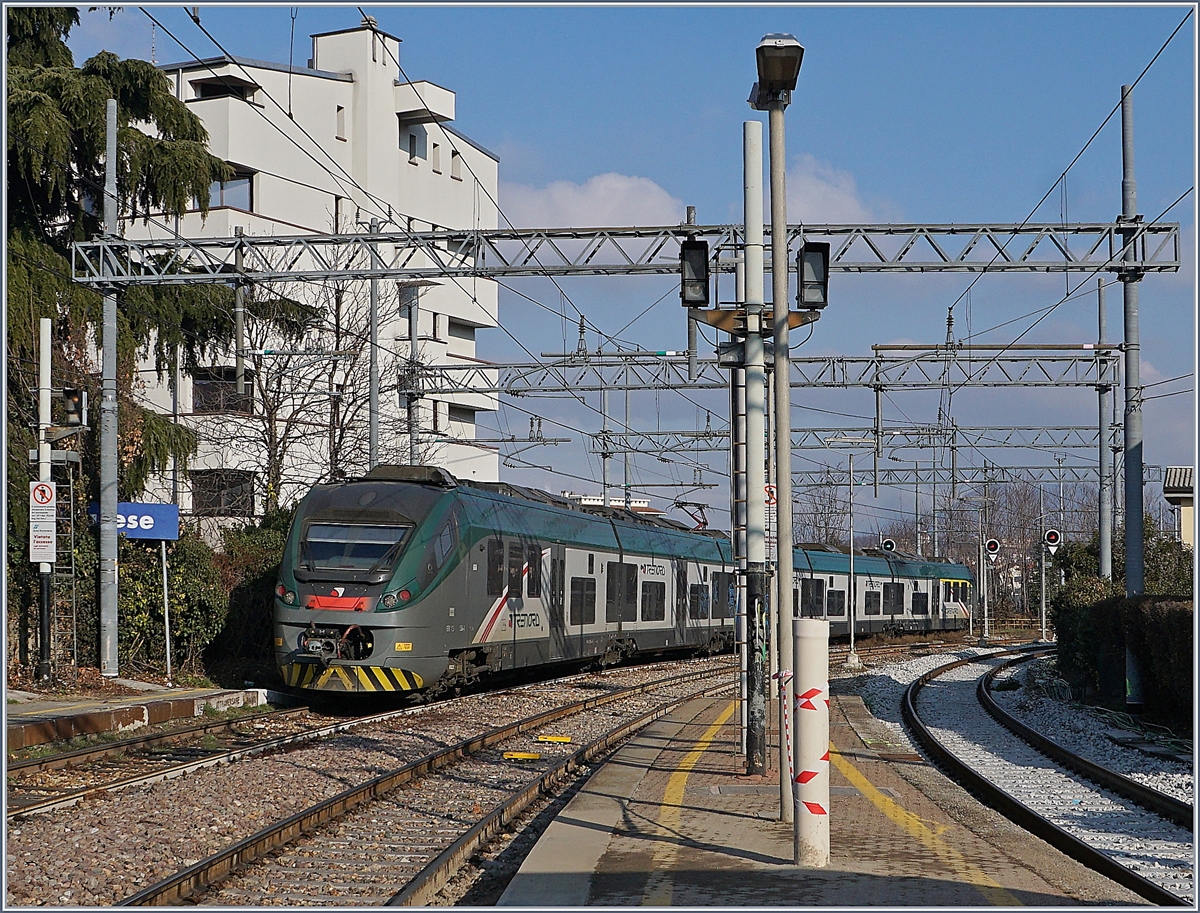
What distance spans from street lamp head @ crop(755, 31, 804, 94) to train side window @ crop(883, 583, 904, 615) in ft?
118

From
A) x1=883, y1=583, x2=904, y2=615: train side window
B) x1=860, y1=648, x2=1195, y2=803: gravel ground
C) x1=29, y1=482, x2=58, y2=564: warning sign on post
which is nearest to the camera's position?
x1=860, y1=648, x2=1195, y2=803: gravel ground

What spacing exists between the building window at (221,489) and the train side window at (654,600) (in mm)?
10155

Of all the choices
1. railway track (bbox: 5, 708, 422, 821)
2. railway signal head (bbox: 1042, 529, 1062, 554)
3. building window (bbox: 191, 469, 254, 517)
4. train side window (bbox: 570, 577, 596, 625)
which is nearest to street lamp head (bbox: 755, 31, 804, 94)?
railway track (bbox: 5, 708, 422, 821)

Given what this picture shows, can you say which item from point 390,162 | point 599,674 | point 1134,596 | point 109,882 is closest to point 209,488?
point 390,162

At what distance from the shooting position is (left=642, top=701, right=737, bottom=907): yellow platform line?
7.41 meters

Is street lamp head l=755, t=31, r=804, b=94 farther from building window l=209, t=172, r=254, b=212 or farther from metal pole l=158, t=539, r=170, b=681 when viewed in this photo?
building window l=209, t=172, r=254, b=212

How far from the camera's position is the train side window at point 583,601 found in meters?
24.3

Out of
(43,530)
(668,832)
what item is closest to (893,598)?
(43,530)

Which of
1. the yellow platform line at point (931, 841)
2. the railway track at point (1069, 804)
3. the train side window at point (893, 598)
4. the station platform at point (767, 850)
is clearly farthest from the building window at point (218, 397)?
the yellow platform line at point (931, 841)

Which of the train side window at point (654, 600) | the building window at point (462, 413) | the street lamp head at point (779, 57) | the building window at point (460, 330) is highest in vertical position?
the building window at point (460, 330)

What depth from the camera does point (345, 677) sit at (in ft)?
57.8

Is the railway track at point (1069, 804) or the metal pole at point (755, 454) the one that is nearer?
the railway track at point (1069, 804)

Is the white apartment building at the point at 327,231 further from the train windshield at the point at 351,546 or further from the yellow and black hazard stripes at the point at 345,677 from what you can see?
the yellow and black hazard stripes at the point at 345,677

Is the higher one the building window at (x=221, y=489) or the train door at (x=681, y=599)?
the building window at (x=221, y=489)
